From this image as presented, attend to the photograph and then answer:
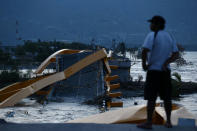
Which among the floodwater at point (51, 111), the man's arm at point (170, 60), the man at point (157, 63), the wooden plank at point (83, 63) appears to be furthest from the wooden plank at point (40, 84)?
the man's arm at point (170, 60)

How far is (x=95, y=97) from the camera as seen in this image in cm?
2248

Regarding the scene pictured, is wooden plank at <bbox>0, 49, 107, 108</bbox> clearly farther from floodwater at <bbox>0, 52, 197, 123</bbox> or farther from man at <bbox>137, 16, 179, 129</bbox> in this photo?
man at <bbox>137, 16, 179, 129</bbox>

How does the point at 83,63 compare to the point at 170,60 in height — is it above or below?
above

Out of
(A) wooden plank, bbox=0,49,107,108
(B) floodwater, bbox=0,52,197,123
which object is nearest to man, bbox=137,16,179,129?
(A) wooden plank, bbox=0,49,107,108

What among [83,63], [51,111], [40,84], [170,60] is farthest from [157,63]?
[51,111]

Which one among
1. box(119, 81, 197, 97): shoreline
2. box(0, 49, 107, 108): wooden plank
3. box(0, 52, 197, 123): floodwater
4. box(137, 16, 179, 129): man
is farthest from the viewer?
box(119, 81, 197, 97): shoreline

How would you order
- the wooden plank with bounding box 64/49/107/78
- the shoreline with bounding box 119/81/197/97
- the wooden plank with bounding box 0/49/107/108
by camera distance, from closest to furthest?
the wooden plank with bounding box 0/49/107/108 < the wooden plank with bounding box 64/49/107/78 < the shoreline with bounding box 119/81/197/97

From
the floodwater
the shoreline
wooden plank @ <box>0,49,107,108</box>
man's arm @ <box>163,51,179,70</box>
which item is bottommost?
the floodwater

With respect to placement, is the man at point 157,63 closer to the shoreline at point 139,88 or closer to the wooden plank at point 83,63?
the wooden plank at point 83,63

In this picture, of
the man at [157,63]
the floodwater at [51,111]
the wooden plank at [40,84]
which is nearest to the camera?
the man at [157,63]

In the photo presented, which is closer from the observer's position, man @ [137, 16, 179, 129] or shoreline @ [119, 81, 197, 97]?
man @ [137, 16, 179, 129]

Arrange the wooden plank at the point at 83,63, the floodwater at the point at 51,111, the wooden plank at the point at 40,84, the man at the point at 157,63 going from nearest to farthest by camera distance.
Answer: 1. the man at the point at 157,63
2. the wooden plank at the point at 40,84
3. the wooden plank at the point at 83,63
4. the floodwater at the point at 51,111

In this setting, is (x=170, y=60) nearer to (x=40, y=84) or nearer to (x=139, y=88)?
(x=40, y=84)

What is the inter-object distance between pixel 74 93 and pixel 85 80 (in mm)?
2990
